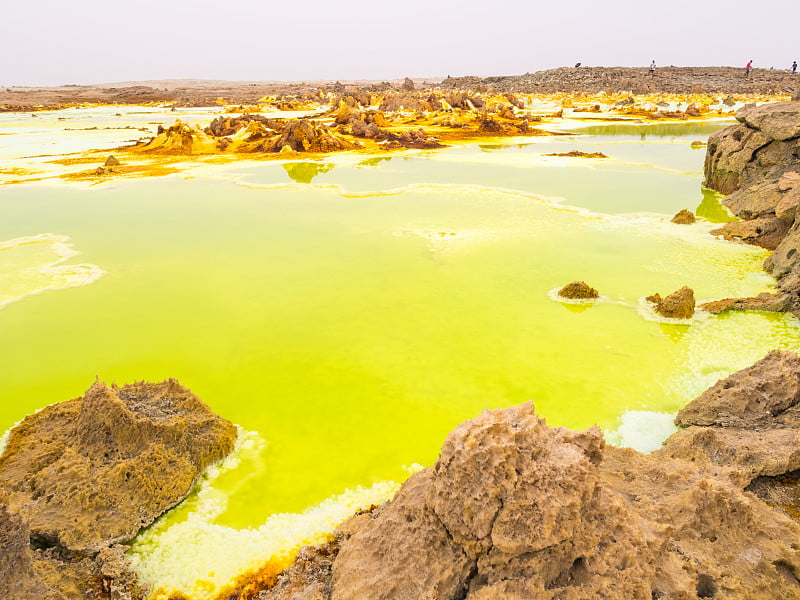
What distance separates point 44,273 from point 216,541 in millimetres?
7751

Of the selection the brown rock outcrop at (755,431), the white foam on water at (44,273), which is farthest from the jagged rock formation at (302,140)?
the brown rock outcrop at (755,431)

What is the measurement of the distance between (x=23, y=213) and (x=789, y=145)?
2033cm

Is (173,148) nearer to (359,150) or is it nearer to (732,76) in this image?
(359,150)

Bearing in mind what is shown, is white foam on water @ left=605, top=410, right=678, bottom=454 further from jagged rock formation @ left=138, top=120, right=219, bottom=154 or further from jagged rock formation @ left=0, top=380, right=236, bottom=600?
jagged rock formation @ left=138, top=120, right=219, bottom=154

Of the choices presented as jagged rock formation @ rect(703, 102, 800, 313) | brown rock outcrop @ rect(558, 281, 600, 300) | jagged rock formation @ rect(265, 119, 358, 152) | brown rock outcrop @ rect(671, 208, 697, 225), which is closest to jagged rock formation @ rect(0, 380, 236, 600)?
brown rock outcrop @ rect(558, 281, 600, 300)

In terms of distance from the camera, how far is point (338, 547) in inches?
143

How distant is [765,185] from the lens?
A: 1284 centimetres

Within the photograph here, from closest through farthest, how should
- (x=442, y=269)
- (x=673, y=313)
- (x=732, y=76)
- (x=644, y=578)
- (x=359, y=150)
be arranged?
(x=644, y=578)
(x=673, y=313)
(x=442, y=269)
(x=359, y=150)
(x=732, y=76)

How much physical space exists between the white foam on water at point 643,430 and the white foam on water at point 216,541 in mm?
2221

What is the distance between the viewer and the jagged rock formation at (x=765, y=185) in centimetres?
747

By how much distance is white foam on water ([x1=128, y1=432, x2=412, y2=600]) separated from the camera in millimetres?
3490

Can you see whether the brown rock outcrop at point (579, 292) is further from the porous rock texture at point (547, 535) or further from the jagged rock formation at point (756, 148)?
the jagged rock formation at point (756, 148)

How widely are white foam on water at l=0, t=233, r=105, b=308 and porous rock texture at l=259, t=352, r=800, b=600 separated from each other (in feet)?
24.9

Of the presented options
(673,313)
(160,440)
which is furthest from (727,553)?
(673,313)
